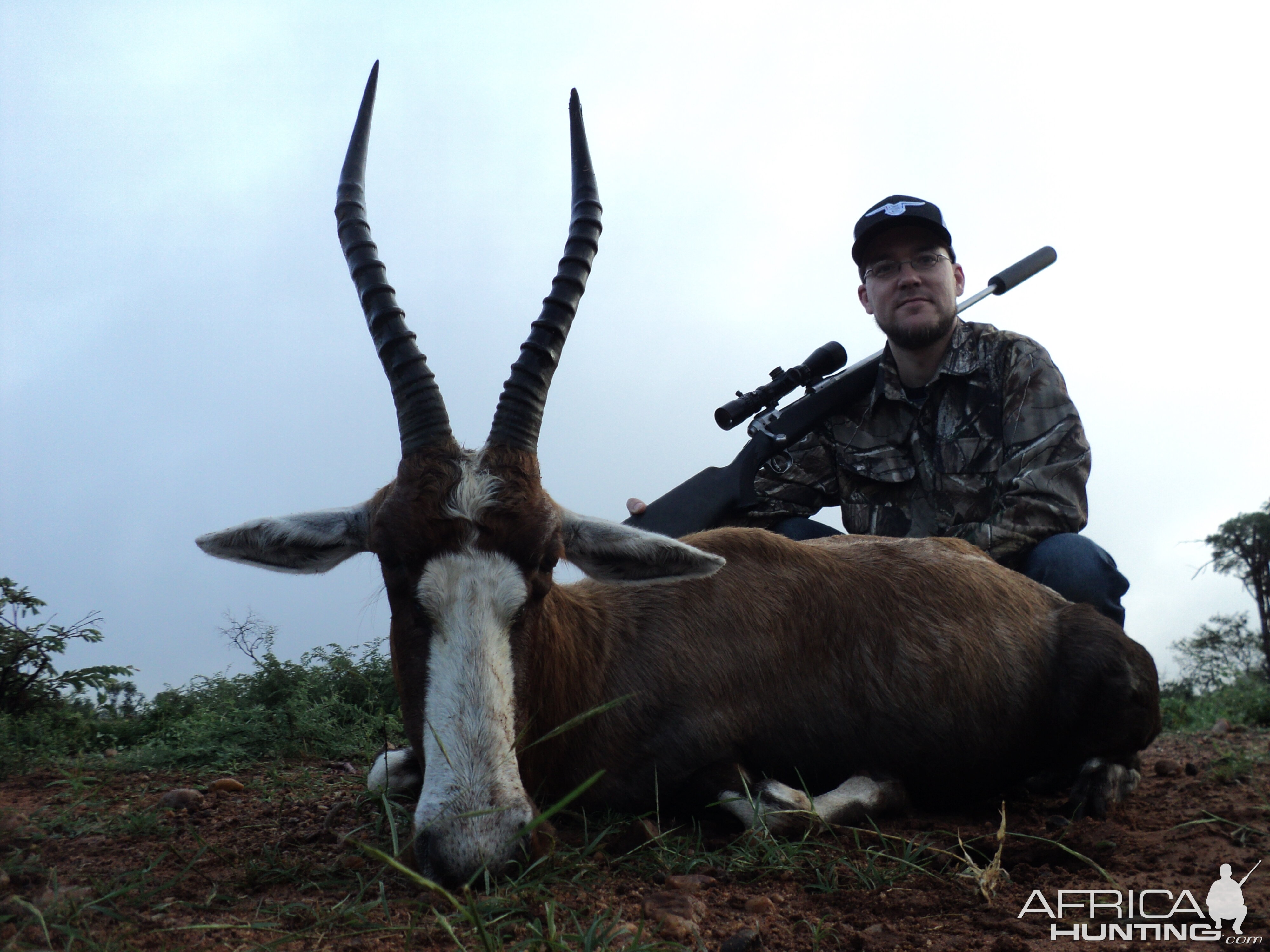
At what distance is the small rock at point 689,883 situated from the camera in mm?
2957

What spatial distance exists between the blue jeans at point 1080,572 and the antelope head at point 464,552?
8.13ft

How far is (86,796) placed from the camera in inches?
182

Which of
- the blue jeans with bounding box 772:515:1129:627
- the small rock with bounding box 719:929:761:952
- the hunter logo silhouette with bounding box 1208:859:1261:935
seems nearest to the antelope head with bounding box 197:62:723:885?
the small rock with bounding box 719:929:761:952

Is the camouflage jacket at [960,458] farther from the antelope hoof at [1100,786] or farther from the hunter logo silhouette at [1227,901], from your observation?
the hunter logo silhouette at [1227,901]

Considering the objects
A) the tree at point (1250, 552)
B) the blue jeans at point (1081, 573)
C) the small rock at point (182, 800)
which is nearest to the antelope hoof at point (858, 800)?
the blue jeans at point (1081, 573)

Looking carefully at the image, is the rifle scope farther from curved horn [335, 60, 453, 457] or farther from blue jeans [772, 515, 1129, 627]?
curved horn [335, 60, 453, 457]

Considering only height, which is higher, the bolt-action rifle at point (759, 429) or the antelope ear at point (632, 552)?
the bolt-action rifle at point (759, 429)

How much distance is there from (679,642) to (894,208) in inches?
187

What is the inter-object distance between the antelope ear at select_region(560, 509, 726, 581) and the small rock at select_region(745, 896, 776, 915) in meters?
1.45

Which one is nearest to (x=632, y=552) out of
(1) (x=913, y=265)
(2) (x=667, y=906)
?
(2) (x=667, y=906)

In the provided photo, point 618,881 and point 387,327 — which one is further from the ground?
point 387,327

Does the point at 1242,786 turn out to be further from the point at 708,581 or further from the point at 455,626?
the point at 455,626

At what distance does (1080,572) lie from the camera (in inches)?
231

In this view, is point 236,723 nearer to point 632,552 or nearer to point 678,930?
point 632,552
